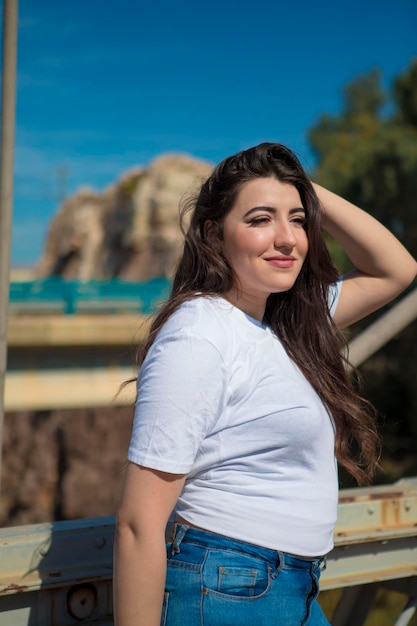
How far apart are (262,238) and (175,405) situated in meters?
0.46

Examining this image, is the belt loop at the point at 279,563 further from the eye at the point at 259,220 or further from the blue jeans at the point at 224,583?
the eye at the point at 259,220

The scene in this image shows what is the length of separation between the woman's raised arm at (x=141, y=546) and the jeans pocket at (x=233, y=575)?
0.35 ft

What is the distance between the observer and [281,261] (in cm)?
173

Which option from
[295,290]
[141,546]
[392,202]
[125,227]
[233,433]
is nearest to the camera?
[141,546]

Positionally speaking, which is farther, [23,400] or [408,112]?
[408,112]

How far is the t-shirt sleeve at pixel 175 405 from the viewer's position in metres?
1.44

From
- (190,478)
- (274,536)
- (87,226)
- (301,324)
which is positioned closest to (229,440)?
(190,478)

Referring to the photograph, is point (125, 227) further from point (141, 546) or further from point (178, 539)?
point (141, 546)

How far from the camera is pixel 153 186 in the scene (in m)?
35.3

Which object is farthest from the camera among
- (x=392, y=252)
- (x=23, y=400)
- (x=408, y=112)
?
(x=408, y=112)

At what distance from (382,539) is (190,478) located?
94 centimetres

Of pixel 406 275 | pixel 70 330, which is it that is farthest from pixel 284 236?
pixel 70 330

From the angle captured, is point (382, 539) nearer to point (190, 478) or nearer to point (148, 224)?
point (190, 478)

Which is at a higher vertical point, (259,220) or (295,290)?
(259,220)
